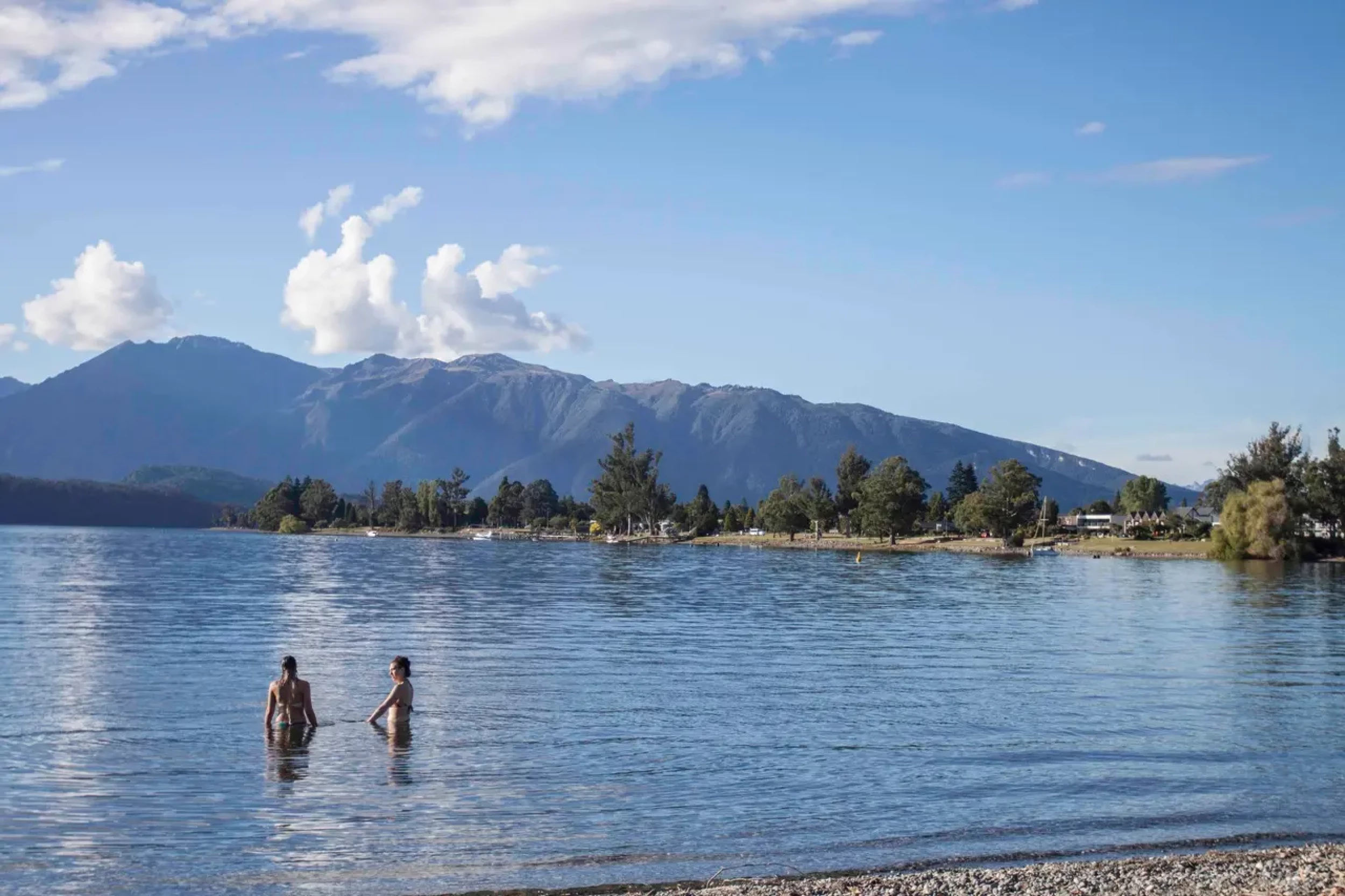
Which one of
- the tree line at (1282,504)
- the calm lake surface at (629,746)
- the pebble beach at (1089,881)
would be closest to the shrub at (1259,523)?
the tree line at (1282,504)

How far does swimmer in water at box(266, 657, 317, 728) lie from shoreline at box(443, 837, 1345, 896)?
12903 millimetres

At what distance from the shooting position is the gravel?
16188mm

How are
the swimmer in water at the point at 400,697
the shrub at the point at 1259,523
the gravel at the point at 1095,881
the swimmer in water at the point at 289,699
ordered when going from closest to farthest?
the gravel at the point at 1095,881 → the swimmer in water at the point at 289,699 → the swimmer in water at the point at 400,697 → the shrub at the point at 1259,523

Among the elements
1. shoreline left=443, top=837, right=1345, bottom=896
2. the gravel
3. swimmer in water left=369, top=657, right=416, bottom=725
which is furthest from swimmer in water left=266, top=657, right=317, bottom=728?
the gravel

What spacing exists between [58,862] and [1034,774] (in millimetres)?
17506

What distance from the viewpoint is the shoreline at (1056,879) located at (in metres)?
16.3

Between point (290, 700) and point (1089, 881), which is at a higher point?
point (290, 700)

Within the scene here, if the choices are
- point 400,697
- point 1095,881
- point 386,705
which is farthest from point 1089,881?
point 386,705

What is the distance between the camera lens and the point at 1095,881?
16922 millimetres

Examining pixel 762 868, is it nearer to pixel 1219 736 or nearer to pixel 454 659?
pixel 1219 736

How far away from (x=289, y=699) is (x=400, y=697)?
2.47 m

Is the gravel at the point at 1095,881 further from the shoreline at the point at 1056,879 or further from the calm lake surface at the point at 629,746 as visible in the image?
the calm lake surface at the point at 629,746

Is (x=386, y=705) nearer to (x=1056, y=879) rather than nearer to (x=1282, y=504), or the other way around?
(x=1056, y=879)

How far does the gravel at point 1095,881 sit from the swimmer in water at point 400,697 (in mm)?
13496
